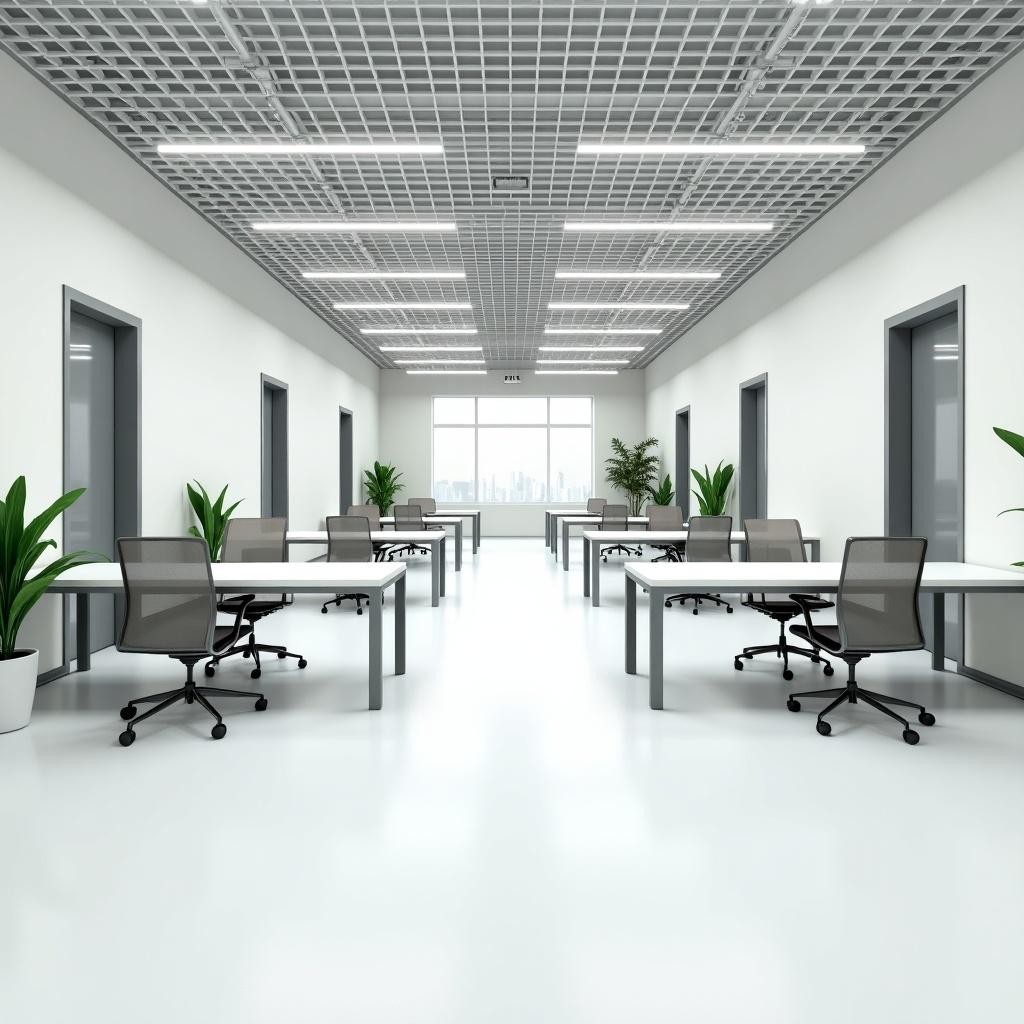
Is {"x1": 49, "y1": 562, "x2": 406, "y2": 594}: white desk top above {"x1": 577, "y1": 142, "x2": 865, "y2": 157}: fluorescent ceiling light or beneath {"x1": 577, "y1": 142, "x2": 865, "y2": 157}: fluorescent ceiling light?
beneath

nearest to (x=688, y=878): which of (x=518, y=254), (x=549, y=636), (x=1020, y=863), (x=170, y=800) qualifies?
(x=1020, y=863)

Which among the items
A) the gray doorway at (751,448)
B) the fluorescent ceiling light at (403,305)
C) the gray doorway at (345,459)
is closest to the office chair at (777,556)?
the gray doorway at (751,448)

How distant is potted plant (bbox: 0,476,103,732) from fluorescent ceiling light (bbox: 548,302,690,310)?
23.3ft

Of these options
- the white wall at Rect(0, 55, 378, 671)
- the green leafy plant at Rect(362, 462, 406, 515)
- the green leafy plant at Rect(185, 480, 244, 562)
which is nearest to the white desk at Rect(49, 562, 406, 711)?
the white wall at Rect(0, 55, 378, 671)

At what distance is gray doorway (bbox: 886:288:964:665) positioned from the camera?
4875mm

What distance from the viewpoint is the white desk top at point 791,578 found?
12.6 feet

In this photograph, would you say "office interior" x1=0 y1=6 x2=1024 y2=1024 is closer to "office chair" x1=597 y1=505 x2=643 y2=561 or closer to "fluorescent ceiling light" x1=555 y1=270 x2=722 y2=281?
"fluorescent ceiling light" x1=555 y1=270 x2=722 y2=281

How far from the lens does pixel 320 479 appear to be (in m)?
11.0

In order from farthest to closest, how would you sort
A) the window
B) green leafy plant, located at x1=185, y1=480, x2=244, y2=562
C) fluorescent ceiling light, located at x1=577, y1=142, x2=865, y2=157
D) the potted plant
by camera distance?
the window
green leafy plant, located at x1=185, y1=480, x2=244, y2=562
fluorescent ceiling light, located at x1=577, y1=142, x2=865, y2=157
the potted plant

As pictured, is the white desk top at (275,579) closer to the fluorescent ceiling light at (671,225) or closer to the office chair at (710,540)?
the office chair at (710,540)

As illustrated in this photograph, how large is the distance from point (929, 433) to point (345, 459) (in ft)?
31.4

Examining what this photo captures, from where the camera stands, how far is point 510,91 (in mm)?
4555

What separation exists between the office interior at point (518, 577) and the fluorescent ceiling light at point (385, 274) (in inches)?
1.7

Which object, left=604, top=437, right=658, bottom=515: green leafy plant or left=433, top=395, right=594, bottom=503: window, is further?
left=433, top=395, right=594, bottom=503: window
